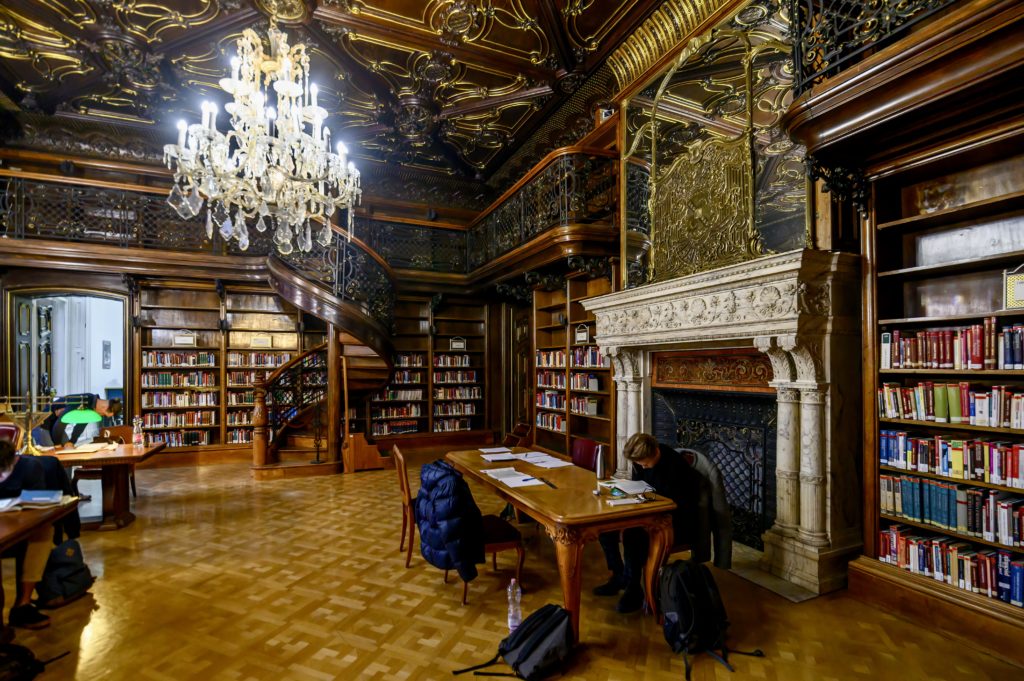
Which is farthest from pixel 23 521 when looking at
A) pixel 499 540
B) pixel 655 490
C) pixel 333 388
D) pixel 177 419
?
pixel 177 419

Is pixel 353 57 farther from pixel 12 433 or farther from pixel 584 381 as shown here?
pixel 12 433

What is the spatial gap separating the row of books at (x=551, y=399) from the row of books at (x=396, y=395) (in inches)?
90.3

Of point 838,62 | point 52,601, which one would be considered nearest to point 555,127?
point 838,62

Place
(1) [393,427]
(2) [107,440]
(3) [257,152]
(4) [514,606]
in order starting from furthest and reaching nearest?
(1) [393,427], (2) [107,440], (3) [257,152], (4) [514,606]

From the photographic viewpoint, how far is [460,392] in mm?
8977

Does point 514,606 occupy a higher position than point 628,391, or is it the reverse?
point 628,391

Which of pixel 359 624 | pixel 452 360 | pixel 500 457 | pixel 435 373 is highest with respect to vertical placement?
pixel 452 360

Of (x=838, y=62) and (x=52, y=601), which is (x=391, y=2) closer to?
(x=838, y=62)

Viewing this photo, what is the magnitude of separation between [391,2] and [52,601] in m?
5.83

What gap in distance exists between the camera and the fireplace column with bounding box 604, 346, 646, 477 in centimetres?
507

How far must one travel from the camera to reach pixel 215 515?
16.4 feet

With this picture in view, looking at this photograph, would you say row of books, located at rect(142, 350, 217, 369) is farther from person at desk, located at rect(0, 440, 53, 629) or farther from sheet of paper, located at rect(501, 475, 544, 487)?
sheet of paper, located at rect(501, 475, 544, 487)

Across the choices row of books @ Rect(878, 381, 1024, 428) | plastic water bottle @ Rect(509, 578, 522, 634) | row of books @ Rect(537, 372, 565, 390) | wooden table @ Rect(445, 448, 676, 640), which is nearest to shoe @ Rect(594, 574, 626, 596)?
wooden table @ Rect(445, 448, 676, 640)

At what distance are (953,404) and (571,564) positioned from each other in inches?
95.2
